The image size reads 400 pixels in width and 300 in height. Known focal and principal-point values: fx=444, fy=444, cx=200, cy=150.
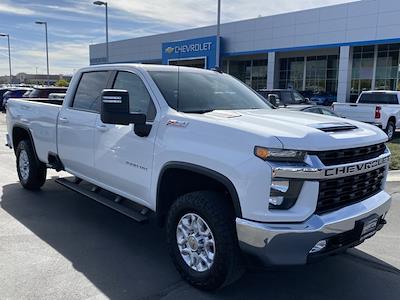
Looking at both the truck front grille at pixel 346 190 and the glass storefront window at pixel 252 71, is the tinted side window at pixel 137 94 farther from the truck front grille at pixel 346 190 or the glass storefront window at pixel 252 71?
the glass storefront window at pixel 252 71

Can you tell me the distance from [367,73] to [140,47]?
26779 mm

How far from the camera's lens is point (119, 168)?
4.63 metres

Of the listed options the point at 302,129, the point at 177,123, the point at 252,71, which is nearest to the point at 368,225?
the point at 302,129

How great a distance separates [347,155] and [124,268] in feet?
7.49

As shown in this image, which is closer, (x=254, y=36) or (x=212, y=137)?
(x=212, y=137)

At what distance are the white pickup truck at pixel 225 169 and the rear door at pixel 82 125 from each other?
28 millimetres

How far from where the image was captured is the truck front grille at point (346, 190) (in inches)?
130

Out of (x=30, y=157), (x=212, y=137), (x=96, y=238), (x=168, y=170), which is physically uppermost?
(x=212, y=137)

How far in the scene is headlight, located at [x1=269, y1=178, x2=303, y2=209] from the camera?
3156 mm

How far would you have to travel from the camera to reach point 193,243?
150 inches

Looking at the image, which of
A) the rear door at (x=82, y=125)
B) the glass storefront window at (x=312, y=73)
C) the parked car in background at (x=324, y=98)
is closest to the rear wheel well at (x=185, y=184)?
the rear door at (x=82, y=125)

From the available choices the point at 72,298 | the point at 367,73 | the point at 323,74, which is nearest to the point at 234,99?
the point at 72,298

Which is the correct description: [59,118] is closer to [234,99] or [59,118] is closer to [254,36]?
[234,99]

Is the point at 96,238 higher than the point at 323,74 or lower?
lower
